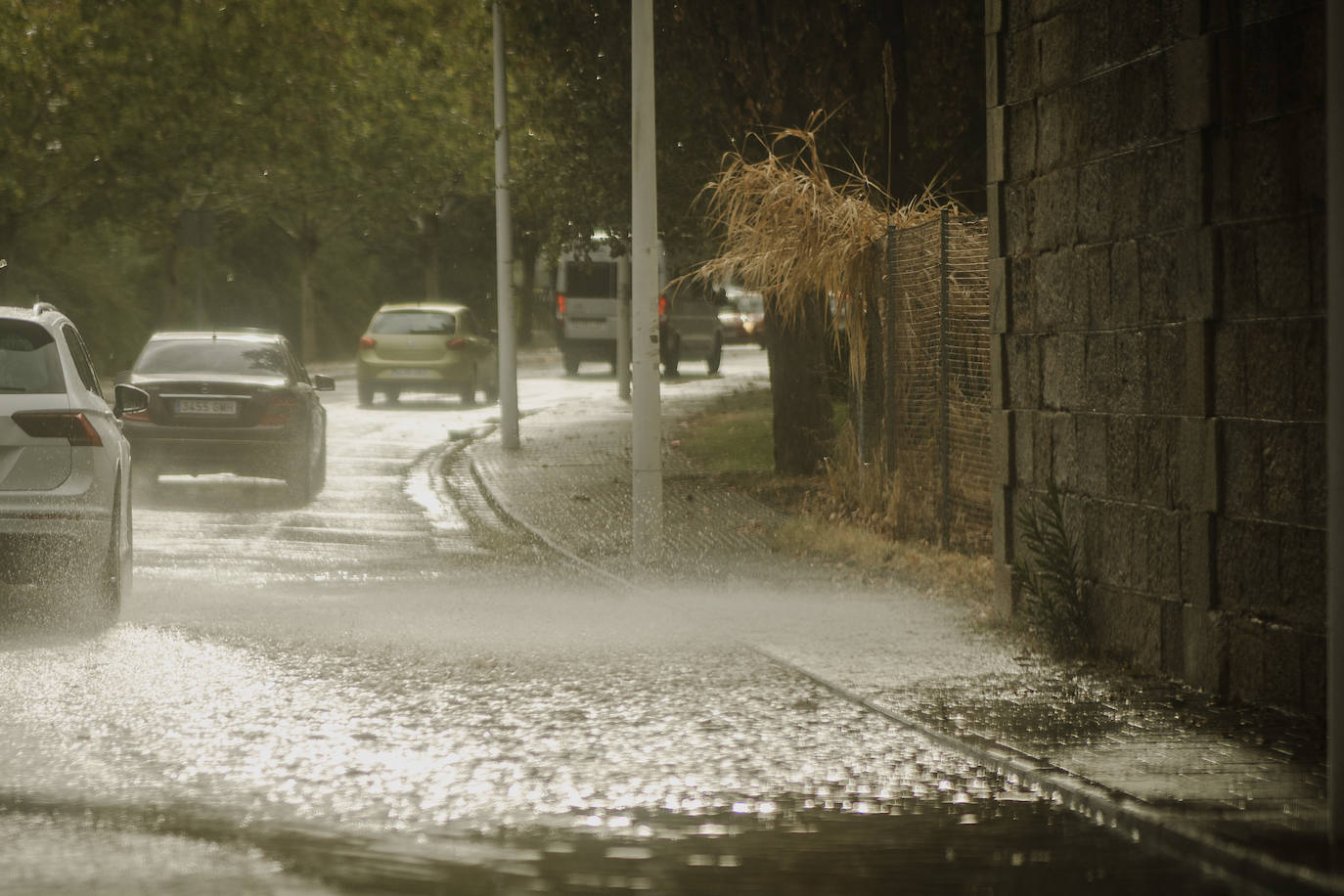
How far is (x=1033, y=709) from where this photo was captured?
25.1ft

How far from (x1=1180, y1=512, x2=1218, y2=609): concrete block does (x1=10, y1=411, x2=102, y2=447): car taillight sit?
17.4 ft

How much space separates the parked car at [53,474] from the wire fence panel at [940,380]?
5.32 metres

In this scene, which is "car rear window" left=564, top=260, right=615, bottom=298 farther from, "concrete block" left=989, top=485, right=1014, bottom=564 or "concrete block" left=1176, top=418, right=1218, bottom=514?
"concrete block" left=1176, top=418, right=1218, bottom=514

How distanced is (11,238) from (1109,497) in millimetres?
29414

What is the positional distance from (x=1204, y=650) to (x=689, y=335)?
1349 inches

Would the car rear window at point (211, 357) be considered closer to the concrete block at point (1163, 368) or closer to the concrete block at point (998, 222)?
the concrete block at point (998, 222)

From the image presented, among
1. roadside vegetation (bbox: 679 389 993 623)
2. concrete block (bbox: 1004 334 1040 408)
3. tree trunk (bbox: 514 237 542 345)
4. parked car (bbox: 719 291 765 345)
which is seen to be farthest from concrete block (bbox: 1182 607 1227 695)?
parked car (bbox: 719 291 765 345)

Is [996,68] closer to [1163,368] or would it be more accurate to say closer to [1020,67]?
[1020,67]

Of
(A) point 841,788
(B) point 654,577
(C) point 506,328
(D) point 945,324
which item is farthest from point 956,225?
(C) point 506,328

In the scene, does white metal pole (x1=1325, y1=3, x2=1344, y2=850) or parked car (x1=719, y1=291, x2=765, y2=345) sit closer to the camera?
white metal pole (x1=1325, y1=3, x2=1344, y2=850)

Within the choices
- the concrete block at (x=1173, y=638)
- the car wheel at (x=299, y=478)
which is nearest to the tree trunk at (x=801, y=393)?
the car wheel at (x=299, y=478)

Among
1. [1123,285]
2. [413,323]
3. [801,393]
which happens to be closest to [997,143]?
[1123,285]

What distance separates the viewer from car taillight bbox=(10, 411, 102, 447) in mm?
9633

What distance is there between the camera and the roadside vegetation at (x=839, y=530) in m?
11.5
